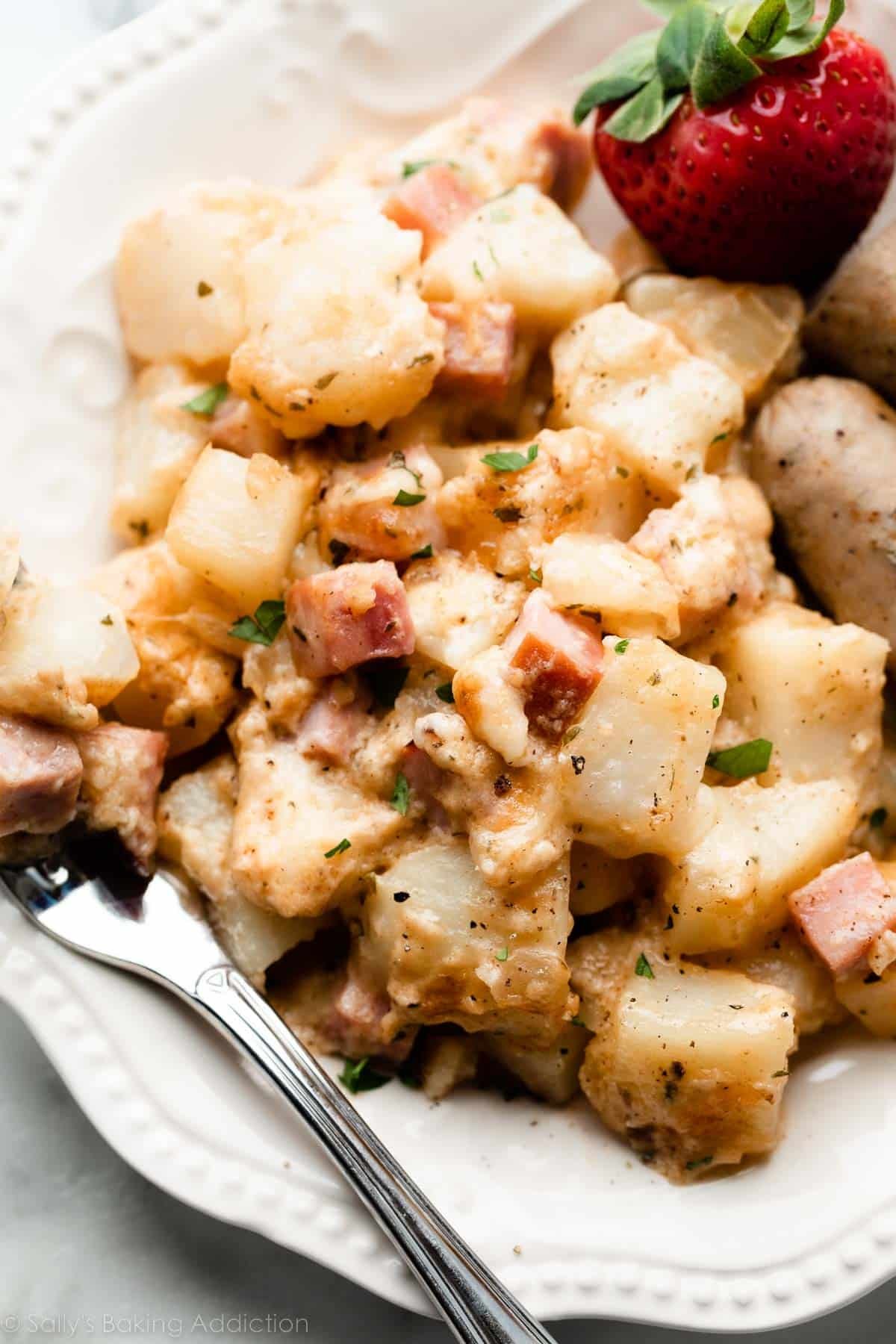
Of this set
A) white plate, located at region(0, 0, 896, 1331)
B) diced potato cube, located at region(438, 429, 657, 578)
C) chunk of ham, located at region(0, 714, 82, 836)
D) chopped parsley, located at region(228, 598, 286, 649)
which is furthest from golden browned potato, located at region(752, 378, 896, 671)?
chunk of ham, located at region(0, 714, 82, 836)

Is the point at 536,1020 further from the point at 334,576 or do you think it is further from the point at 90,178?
the point at 90,178

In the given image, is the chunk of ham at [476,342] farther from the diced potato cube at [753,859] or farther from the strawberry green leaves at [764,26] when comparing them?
the diced potato cube at [753,859]

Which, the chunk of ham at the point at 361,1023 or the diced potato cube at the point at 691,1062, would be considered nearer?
the diced potato cube at the point at 691,1062

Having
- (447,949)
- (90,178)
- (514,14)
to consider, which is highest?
(90,178)

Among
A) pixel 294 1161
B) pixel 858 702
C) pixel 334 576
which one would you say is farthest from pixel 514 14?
pixel 294 1161

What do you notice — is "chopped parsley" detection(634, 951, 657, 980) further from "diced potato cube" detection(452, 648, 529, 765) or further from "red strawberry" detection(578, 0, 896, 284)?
"red strawberry" detection(578, 0, 896, 284)

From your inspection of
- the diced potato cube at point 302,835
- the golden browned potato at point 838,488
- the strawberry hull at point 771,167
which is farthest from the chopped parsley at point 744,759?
the strawberry hull at point 771,167

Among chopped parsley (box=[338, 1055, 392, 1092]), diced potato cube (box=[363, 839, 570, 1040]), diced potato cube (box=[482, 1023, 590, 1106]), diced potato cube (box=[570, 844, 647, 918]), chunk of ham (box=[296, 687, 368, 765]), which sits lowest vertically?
diced potato cube (box=[482, 1023, 590, 1106])
